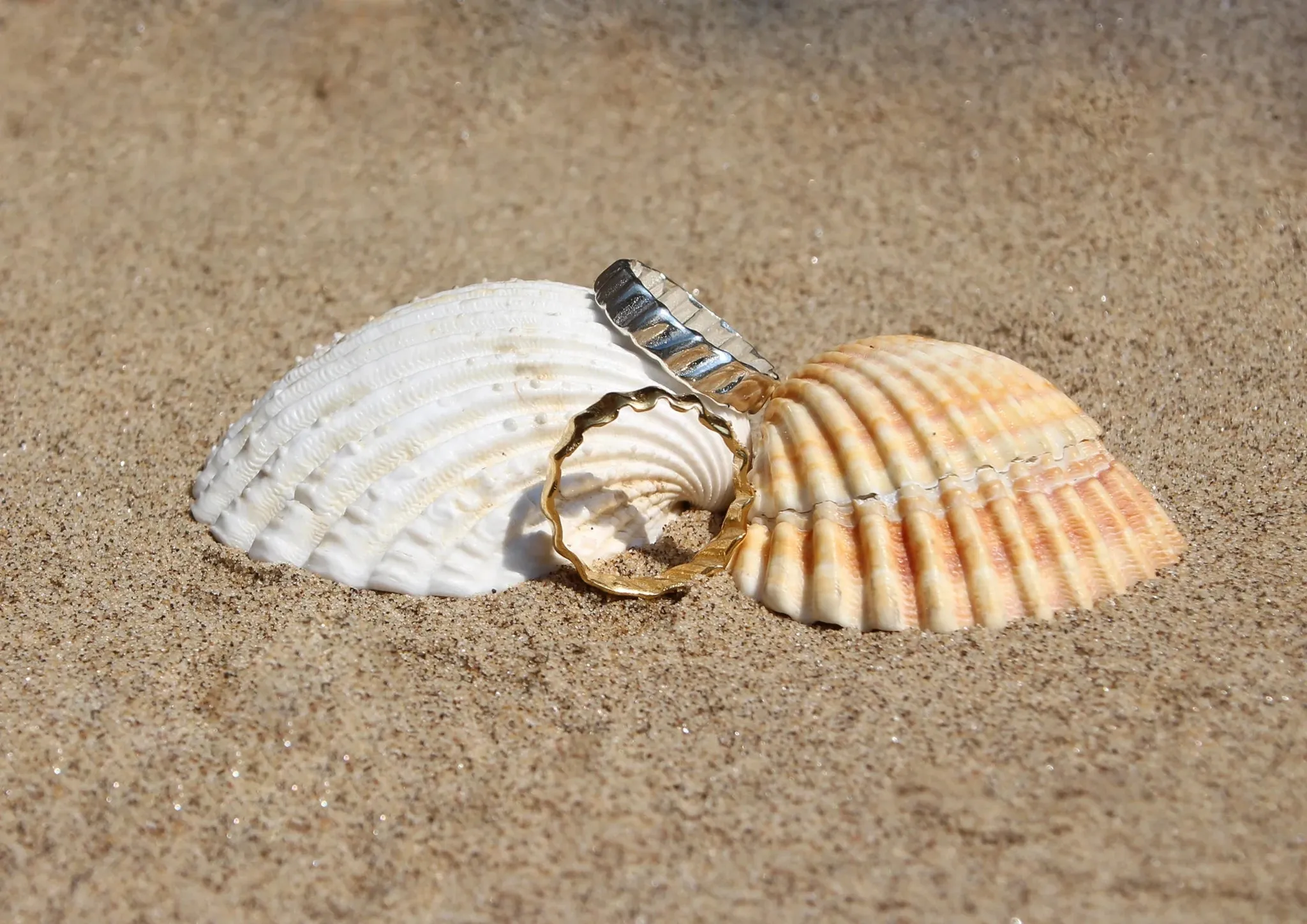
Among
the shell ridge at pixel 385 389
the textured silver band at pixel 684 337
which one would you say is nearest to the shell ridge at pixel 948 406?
the textured silver band at pixel 684 337

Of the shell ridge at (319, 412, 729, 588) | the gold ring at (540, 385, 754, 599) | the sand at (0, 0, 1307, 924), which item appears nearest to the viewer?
the sand at (0, 0, 1307, 924)

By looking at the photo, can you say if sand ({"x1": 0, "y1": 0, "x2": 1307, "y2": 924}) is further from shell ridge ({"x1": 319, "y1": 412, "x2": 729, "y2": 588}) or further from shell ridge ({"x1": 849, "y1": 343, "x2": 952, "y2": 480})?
shell ridge ({"x1": 849, "y1": 343, "x2": 952, "y2": 480})

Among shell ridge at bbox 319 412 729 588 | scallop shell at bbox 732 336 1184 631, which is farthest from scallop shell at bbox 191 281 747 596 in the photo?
scallop shell at bbox 732 336 1184 631

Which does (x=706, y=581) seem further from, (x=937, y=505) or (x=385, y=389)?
(x=385, y=389)

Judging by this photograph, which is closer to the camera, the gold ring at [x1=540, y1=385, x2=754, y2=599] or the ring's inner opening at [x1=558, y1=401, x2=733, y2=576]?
the gold ring at [x1=540, y1=385, x2=754, y2=599]

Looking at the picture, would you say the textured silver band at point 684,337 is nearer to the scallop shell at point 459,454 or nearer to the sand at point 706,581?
the scallop shell at point 459,454

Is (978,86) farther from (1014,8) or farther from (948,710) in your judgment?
(948,710)
